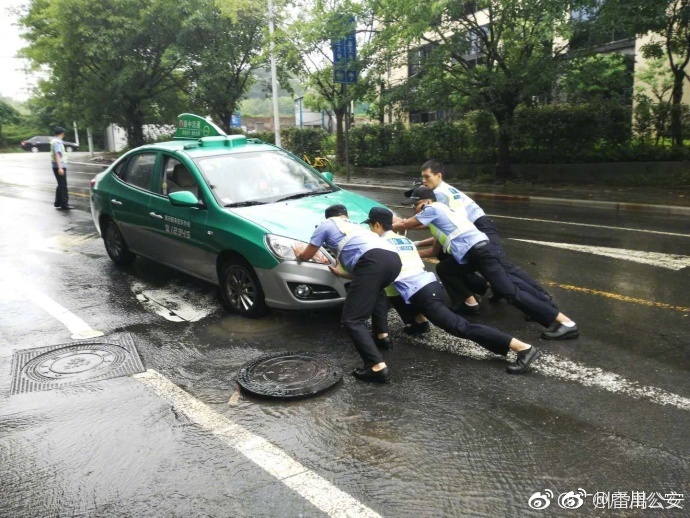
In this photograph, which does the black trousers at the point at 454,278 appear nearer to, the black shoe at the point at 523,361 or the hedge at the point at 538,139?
the black shoe at the point at 523,361

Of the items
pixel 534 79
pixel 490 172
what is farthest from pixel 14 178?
pixel 534 79

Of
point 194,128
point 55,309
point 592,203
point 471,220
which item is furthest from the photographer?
point 592,203

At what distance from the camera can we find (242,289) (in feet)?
19.0

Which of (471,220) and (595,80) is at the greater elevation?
(595,80)

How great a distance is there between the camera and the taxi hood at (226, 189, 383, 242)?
5.54 m

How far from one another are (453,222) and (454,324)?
1096 mm

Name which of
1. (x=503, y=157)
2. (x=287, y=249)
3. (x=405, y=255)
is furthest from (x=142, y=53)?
(x=405, y=255)

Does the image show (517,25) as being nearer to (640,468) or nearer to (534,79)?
(534,79)

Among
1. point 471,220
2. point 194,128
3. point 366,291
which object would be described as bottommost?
point 366,291

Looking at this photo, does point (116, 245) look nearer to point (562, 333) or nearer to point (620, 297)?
point (562, 333)

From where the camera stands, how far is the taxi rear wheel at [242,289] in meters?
5.61

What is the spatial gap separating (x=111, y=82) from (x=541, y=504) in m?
28.7

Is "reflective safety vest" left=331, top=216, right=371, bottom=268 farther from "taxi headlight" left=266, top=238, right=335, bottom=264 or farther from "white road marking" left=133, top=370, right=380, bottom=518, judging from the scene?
"white road marking" left=133, top=370, right=380, bottom=518

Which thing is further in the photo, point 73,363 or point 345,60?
point 345,60
